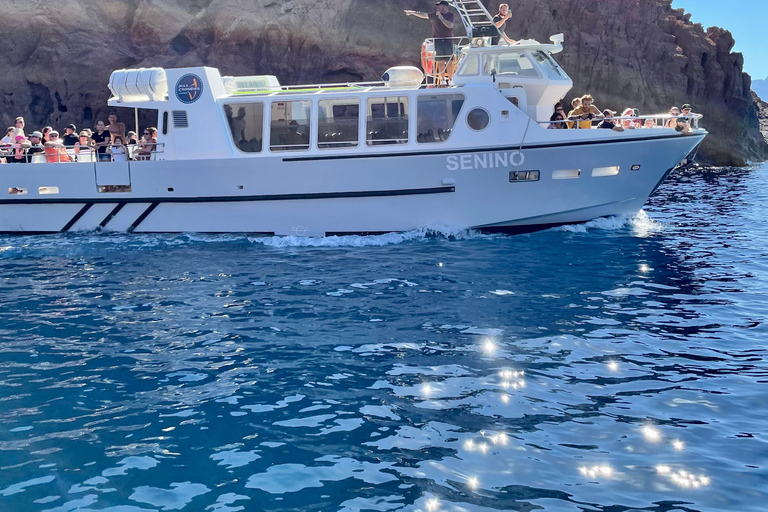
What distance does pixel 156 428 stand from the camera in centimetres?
595

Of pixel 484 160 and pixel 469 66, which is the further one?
pixel 469 66

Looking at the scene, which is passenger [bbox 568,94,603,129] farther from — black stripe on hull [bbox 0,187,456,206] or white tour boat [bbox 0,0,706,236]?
black stripe on hull [bbox 0,187,456,206]

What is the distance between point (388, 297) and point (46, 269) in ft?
20.4

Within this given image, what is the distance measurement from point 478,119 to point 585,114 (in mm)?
2201

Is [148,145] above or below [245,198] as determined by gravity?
above

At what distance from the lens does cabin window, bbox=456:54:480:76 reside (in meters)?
14.1

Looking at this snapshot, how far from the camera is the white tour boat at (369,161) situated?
1341 centimetres

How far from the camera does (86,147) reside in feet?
49.8

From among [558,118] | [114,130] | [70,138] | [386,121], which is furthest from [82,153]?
[558,118]

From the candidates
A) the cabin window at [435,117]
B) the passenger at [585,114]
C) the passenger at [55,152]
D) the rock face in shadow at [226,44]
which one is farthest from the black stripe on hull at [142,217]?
the rock face in shadow at [226,44]

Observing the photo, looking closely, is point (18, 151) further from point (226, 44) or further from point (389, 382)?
point (226, 44)

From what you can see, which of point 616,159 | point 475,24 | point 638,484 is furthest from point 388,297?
point 475,24

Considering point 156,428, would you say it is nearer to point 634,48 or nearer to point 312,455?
point 312,455

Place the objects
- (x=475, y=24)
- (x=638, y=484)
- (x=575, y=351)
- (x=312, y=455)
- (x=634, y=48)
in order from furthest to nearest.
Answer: (x=634, y=48) → (x=475, y=24) → (x=575, y=351) → (x=312, y=455) → (x=638, y=484)
